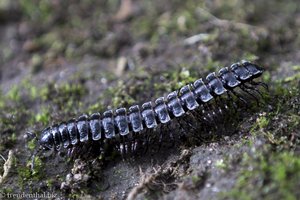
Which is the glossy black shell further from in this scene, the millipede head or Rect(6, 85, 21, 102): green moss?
Rect(6, 85, 21, 102): green moss

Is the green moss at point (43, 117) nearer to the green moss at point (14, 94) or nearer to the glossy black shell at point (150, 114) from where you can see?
the green moss at point (14, 94)

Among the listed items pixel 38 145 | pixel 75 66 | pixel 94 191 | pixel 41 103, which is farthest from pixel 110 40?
pixel 94 191

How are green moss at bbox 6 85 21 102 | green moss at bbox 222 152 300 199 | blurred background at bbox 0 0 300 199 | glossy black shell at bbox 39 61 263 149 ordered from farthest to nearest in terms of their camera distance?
1. green moss at bbox 6 85 21 102
2. glossy black shell at bbox 39 61 263 149
3. blurred background at bbox 0 0 300 199
4. green moss at bbox 222 152 300 199

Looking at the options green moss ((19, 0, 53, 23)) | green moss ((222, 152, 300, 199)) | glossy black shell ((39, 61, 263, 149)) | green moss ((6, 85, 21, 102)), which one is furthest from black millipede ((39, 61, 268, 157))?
green moss ((19, 0, 53, 23))

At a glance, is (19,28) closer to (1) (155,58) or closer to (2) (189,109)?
(1) (155,58)

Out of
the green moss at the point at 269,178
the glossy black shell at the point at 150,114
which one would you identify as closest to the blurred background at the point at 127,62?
the green moss at the point at 269,178
